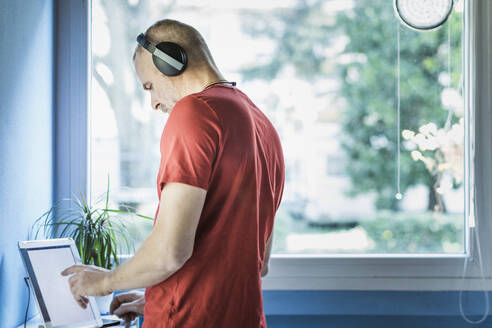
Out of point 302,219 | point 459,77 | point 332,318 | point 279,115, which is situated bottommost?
point 332,318

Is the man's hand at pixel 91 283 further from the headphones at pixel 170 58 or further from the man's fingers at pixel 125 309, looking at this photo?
the headphones at pixel 170 58

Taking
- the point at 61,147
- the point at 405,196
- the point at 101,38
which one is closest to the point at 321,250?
the point at 405,196

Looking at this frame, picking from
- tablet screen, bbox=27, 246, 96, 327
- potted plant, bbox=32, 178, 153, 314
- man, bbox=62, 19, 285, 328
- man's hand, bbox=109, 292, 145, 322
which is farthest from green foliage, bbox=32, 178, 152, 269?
man, bbox=62, 19, 285, 328

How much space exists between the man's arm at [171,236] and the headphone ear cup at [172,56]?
0.31m

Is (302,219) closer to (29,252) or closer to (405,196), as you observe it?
(405,196)

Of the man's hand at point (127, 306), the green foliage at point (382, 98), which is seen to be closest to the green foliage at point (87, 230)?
the man's hand at point (127, 306)

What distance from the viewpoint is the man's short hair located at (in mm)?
1205

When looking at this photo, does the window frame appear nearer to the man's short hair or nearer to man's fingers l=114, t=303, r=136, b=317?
man's fingers l=114, t=303, r=136, b=317

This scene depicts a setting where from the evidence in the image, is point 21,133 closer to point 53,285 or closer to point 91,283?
point 53,285

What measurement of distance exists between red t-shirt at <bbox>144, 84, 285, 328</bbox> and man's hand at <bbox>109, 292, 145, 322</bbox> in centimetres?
33

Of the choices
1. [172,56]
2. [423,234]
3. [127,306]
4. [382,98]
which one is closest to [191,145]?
[172,56]

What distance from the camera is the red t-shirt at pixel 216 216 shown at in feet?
3.35

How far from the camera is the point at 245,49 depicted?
217 centimetres

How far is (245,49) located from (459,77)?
0.92 metres
